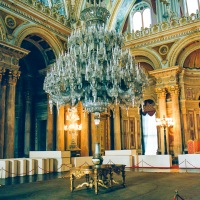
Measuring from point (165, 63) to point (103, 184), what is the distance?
10433 mm

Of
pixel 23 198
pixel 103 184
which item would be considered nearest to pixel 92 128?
pixel 103 184

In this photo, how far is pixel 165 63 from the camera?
51.8 feet

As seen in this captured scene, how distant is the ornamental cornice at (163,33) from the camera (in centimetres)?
1504

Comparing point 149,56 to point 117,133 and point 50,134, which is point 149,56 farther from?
point 50,134

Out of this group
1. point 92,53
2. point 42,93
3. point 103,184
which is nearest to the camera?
point 103,184

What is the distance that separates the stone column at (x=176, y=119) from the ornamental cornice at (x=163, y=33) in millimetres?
2961

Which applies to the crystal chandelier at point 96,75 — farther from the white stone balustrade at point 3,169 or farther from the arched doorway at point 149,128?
the arched doorway at point 149,128

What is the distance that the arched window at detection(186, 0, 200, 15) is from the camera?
53.3 feet

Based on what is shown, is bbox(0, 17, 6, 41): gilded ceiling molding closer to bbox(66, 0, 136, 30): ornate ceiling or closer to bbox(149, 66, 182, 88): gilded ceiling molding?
bbox(66, 0, 136, 30): ornate ceiling

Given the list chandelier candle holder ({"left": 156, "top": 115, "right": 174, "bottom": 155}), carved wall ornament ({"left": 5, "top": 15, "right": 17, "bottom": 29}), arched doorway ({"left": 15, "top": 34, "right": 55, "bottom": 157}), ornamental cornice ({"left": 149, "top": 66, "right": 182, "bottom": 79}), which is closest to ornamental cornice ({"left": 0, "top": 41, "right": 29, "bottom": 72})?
carved wall ornament ({"left": 5, "top": 15, "right": 17, "bottom": 29})

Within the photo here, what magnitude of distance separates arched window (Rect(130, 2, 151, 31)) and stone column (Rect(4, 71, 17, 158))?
378 inches

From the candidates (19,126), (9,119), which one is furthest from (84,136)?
(9,119)

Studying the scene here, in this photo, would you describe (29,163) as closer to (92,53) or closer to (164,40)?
(92,53)

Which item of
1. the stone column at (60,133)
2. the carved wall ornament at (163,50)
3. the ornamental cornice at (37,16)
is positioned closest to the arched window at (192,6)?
the carved wall ornament at (163,50)
